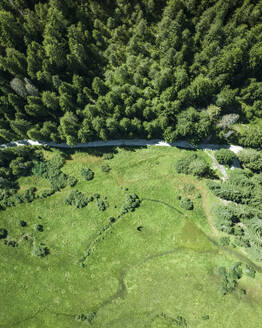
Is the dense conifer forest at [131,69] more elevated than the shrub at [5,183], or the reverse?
the dense conifer forest at [131,69]

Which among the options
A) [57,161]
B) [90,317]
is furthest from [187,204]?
[57,161]

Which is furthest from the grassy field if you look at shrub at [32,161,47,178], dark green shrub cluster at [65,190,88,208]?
shrub at [32,161,47,178]

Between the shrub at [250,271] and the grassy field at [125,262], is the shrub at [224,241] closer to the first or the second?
the grassy field at [125,262]

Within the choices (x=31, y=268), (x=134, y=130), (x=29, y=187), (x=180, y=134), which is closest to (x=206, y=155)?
(x=180, y=134)

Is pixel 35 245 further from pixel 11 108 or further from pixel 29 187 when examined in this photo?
pixel 11 108

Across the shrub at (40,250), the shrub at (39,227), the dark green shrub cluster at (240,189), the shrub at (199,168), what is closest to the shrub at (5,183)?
the shrub at (39,227)

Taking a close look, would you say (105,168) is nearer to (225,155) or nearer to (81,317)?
(225,155)
